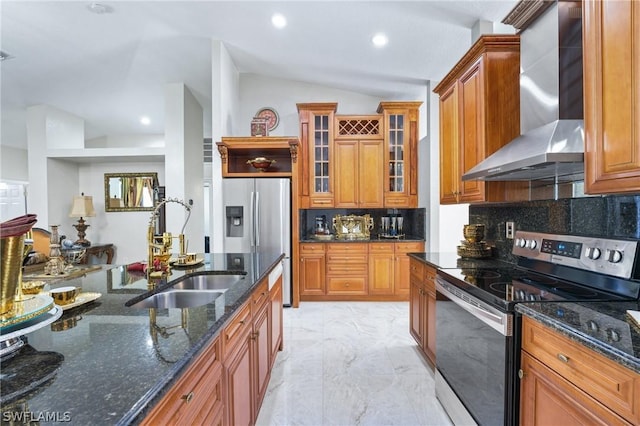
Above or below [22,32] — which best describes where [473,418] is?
below

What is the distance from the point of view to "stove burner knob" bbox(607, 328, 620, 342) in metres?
0.88

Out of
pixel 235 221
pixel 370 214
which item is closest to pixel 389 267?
Result: pixel 370 214

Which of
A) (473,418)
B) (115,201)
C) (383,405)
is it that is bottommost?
(383,405)

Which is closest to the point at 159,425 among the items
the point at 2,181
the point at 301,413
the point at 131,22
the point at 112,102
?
the point at 301,413

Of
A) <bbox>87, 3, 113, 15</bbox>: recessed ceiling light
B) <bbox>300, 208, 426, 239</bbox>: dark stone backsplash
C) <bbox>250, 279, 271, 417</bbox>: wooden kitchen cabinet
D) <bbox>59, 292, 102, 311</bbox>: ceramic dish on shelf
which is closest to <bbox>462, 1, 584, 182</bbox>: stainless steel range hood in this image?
<bbox>250, 279, 271, 417</bbox>: wooden kitchen cabinet

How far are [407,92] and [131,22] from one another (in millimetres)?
3710

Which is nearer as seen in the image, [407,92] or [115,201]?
[407,92]

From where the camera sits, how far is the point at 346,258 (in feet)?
13.5

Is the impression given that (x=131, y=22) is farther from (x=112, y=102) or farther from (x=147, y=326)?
(x=147, y=326)

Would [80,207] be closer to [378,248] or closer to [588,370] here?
[378,248]

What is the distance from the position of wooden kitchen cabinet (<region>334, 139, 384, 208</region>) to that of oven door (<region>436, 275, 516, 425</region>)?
2418 mm

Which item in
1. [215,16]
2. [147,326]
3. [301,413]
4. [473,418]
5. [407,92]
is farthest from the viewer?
[407,92]

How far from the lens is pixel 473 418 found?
1.53 m

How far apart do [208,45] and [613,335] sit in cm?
466
